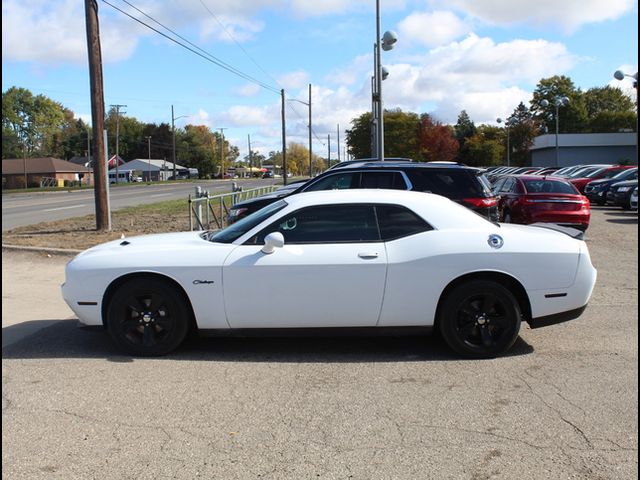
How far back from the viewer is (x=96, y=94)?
548 inches

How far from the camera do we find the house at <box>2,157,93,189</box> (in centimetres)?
8312

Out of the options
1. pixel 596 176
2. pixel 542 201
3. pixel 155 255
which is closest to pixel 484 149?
pixel 596 176

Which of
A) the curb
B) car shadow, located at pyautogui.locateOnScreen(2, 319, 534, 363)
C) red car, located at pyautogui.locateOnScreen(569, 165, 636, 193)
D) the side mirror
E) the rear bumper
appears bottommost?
car shadow, located at pyautogui.locateOnScreen(2, 319, 534, 363)

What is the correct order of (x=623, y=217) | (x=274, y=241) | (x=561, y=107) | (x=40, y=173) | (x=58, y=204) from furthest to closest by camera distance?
(x=561, y=107) → (x=40, y=173) → (x=58, y=204) → (x=623, y=217) → (x=274, y=241)

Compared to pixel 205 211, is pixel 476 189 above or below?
above

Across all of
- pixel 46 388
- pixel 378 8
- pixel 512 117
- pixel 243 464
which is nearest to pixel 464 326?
pixel 243 464

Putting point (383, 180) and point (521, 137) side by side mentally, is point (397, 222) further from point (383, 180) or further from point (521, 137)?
point (521, 137)

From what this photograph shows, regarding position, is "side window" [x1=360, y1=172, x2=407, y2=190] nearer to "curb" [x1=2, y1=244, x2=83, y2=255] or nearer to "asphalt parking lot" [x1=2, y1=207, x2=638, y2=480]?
"asphalt parking lot" [x1=2, y1=207, x2=638, y2=480]

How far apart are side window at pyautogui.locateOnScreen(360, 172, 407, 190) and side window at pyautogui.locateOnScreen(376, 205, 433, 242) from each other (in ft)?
14.2

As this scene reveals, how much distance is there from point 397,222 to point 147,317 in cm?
Result: 240

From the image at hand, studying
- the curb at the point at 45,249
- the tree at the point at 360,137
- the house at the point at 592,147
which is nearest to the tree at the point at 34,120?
the tree at the point at 360,137

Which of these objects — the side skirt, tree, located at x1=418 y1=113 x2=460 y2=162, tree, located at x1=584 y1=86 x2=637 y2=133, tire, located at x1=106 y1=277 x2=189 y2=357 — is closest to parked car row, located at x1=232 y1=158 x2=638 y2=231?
the side skirt

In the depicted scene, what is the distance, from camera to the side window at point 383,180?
32.2 ft

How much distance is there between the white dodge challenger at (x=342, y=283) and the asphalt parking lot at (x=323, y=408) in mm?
325
